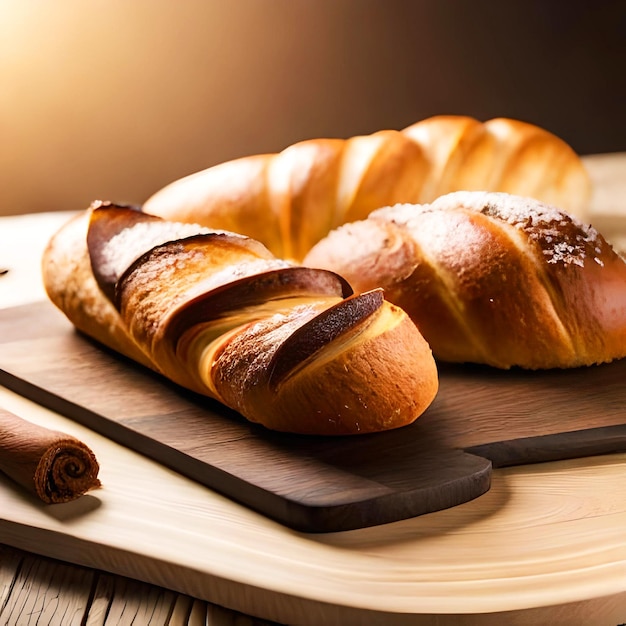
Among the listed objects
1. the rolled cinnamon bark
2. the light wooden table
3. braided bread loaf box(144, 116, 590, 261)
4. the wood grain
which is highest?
braided bread loaf box(144, 116, 590, 261)

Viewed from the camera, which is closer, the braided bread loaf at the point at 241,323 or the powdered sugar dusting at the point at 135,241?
the braided bread loaf at the point at 241,323

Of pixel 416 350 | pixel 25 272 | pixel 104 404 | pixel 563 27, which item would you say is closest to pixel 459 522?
pixel 416 350

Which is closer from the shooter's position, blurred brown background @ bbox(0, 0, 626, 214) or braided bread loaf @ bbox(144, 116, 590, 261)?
braided bread loaf @ bbox(144, 116, 590, 261)

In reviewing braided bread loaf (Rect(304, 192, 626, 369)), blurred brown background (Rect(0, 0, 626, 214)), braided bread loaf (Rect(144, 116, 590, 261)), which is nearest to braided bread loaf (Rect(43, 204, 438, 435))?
braided bread loaf (Rect(304, 192, 626, 369))

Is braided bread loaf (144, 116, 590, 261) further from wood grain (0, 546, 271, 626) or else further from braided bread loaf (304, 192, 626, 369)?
wood grain (0, 546, 271, 626)

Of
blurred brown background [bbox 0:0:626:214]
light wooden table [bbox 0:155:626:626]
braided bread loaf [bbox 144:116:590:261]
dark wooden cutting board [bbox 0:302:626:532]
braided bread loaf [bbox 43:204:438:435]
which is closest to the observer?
light wooden table [bbox 0:155:626:626]

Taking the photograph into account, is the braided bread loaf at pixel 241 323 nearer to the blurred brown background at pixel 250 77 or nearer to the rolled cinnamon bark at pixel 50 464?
the rolled cinnamon bark at pixel 50 464

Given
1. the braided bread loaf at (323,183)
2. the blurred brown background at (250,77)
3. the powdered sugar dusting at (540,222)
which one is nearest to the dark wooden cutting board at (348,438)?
the powdered sugar dusting at (540,222)
